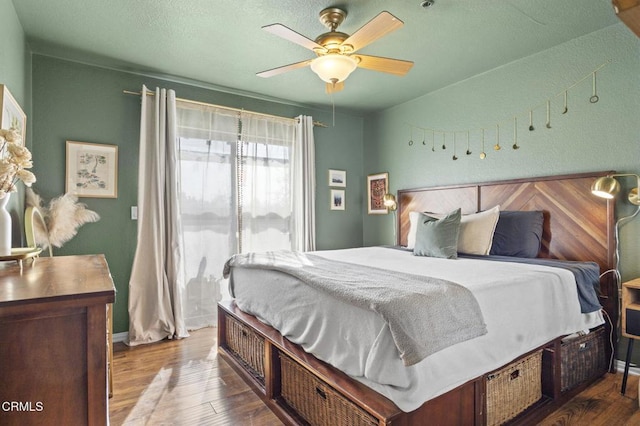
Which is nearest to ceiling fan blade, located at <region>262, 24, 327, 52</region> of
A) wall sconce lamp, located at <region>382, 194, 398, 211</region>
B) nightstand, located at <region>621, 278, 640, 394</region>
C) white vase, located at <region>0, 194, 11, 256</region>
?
white vase, located at <region>0, 194, 11, 256</region>

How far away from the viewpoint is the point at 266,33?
2.66 metres

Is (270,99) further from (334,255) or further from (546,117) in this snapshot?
(546,117)

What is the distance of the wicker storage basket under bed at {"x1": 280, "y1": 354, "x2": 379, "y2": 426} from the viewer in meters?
1.50

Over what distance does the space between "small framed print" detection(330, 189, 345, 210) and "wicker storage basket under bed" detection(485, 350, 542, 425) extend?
3067mm

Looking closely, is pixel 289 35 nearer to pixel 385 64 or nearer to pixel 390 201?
pixel 385 64

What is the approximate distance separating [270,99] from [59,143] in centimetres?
218

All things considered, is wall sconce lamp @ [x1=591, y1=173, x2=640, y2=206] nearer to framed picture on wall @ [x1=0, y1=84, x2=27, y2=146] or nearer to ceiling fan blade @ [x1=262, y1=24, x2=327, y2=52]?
ceiling fan blade @ [x1=262, y1=24, x2=327, y2=52]

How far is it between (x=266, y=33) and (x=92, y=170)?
2032mm

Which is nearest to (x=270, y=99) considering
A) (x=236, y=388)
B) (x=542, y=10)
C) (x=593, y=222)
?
(x=542, y=10)

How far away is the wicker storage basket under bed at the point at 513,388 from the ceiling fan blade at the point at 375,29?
191 centimetres

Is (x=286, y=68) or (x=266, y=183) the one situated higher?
(x=286, y=68)

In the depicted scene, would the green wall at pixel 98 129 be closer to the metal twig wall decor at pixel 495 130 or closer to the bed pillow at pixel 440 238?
the metal twig wall decor at pixel 495 130

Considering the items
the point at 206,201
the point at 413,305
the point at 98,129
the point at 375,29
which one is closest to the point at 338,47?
the point at 375,29

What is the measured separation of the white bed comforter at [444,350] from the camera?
140 centimetres
